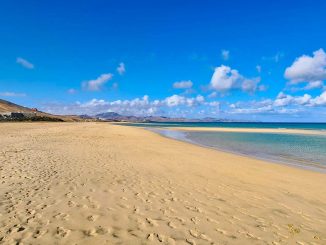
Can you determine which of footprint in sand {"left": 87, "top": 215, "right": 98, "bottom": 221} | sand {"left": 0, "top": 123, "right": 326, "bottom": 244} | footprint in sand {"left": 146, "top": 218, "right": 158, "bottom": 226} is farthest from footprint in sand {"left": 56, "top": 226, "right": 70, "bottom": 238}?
footprint in sand {"left": 146, "top": 218, "right": 158, "bottom": 226}

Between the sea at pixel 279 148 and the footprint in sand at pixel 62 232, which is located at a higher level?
the footprint in sand at pixel 62 232

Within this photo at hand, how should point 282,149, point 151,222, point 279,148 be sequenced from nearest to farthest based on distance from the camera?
point 151,222, point 282,149, point 279,148

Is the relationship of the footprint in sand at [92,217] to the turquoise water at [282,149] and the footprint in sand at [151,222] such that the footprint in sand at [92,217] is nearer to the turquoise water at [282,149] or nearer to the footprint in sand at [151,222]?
the footprint in sand at [151,222]

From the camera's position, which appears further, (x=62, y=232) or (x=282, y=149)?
(x=282, y=149)

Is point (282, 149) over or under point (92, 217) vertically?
under

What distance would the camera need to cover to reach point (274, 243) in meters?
6.11

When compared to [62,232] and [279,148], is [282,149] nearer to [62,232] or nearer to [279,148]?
[279,148]

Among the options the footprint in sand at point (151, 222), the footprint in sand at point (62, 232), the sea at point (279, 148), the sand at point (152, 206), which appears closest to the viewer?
the footprint in sand at point (62, 232)

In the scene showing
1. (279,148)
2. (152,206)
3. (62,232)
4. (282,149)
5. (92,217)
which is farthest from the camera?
(279,148)

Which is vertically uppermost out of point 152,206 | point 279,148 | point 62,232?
point 62,232

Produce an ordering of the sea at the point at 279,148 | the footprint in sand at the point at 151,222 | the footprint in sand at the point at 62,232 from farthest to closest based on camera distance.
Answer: the sea at the point at 279,148, the footprint in sand at the point at 151,222, the footprint in sand at the point at 62,232

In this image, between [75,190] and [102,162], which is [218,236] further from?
[102,162]

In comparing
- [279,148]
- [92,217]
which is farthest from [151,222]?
[279,148]

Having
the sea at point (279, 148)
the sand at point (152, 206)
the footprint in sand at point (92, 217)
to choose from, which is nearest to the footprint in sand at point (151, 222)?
the sand at point (152, 206)
